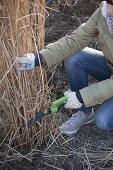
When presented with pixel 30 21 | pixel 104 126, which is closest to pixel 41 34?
pixel 30 21

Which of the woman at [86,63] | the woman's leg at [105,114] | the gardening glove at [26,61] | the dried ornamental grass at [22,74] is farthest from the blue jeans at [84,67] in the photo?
the gardening glove at [26,61]

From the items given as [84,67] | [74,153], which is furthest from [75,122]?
[84,67]

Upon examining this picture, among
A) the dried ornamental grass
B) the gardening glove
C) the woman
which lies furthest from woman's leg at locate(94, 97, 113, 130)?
the gardening glove

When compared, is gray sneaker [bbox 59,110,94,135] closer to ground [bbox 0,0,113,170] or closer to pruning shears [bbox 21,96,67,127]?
ground [bbox 0,0,113,170]

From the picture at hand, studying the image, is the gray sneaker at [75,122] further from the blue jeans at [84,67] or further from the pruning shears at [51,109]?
the pruning shears at [51,109]

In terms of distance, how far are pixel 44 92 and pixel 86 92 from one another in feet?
0.74

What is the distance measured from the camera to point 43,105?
7.63 ft

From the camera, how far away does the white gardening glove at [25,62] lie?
2141 millimetres

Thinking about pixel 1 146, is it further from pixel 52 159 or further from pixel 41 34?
pixel 41 34

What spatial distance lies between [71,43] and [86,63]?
25cm

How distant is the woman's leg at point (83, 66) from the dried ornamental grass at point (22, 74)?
290mm

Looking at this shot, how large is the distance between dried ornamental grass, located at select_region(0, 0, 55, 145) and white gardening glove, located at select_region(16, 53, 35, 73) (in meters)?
0.02

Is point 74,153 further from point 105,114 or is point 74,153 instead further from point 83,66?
point 83,66

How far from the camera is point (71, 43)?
7.77 feet
